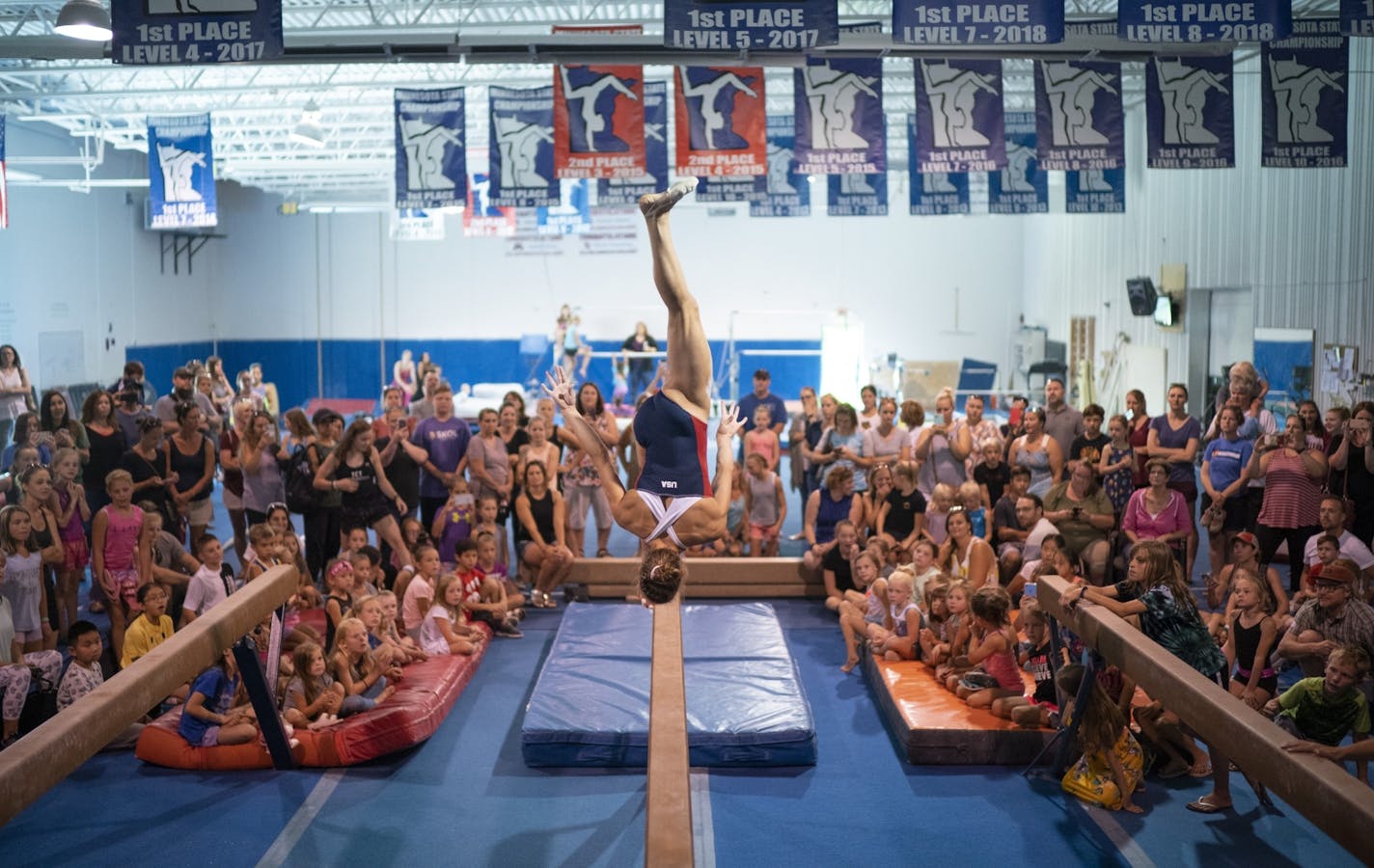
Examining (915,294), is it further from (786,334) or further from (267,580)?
(267,580)

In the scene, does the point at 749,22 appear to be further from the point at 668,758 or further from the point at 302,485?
the point at 668,758

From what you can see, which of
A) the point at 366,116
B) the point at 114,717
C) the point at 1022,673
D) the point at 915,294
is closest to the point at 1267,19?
the point at 1022,673

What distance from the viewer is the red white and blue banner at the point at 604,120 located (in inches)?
465

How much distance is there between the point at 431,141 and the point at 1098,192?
8.39 m

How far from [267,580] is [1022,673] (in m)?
5.02

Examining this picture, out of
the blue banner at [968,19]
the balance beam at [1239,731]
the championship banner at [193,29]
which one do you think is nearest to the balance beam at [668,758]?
the balance beam at [1239,731]

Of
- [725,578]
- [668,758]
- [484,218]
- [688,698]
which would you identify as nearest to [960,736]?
[688,698]

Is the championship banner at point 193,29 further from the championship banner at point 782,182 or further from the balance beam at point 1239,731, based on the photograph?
the championship banner at point 782,182

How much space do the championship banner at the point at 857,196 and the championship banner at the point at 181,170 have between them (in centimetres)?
826

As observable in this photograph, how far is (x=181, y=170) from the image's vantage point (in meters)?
15.6

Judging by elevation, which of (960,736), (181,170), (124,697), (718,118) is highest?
(181,170)

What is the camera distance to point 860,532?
10.7m

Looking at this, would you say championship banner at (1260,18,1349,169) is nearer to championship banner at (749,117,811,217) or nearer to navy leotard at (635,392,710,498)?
championship banner at (749,117,811,217)

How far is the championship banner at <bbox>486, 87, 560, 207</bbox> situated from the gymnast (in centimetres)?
688
